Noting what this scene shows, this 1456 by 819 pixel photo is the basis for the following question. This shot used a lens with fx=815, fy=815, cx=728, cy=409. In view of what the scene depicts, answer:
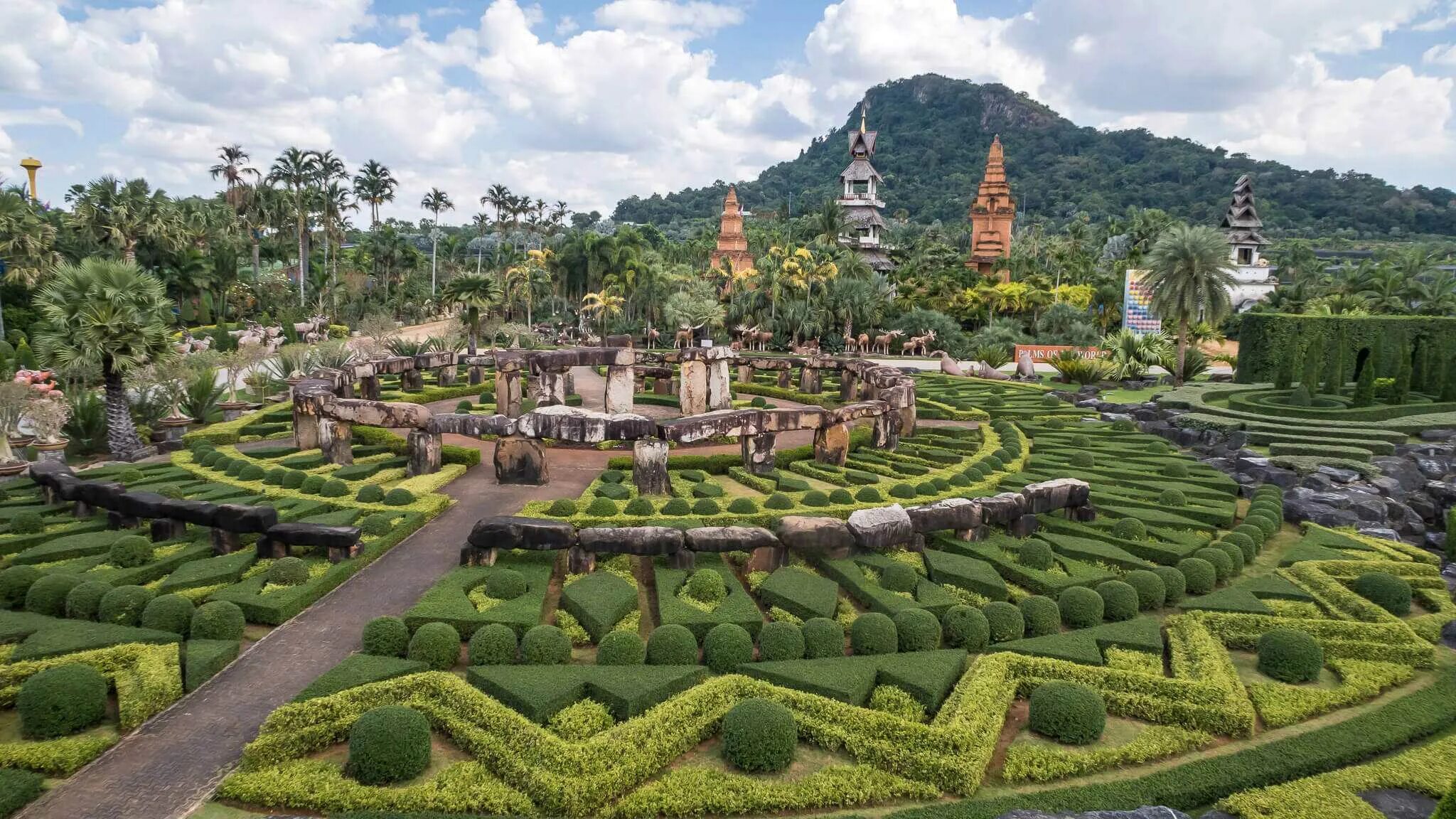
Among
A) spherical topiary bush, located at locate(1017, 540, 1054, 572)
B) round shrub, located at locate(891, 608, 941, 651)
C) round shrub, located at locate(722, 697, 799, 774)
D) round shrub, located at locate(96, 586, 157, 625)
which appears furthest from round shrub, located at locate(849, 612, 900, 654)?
round shrub, located at locate(96, 586, 157, 625)

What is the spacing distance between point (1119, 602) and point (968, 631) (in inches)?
154

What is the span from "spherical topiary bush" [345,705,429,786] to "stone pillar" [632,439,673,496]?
13.4 metres

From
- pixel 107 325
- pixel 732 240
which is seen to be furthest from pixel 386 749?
pixel 732 240

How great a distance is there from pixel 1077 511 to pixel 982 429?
1276 cm

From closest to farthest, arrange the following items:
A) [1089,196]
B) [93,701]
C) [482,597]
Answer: [93,701]
[482,597]
[1089,196]

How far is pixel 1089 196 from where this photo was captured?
7028 inches

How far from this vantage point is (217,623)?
626 inches

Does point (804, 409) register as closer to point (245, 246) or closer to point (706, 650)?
point (706, 650)

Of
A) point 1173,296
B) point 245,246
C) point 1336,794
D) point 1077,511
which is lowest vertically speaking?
point 1336,794

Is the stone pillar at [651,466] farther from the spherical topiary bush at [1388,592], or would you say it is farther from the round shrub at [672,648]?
the spherical topiary bush at [1388,592]

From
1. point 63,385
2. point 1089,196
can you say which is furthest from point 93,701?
point 1089,196

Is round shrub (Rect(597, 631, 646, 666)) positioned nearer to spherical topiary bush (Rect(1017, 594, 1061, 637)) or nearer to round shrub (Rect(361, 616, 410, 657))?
round shrub (Rect(361, 616, 410, 657))

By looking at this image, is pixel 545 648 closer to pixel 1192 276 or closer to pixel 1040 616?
pixel 1040 616

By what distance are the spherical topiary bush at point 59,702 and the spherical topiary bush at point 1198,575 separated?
2185cm
